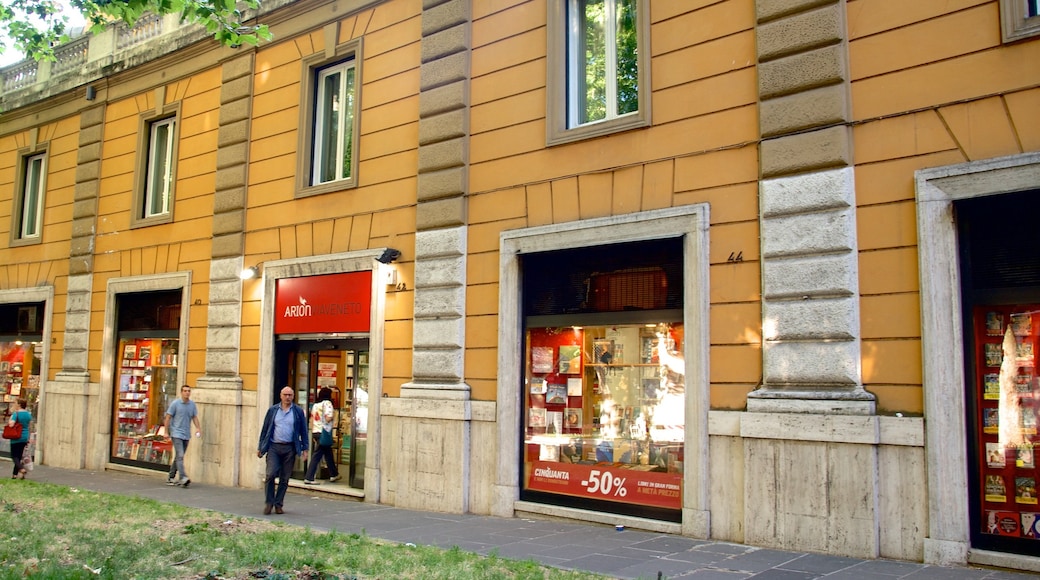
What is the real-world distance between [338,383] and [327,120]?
4.39m

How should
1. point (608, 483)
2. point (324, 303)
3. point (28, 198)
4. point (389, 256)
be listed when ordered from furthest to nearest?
point (28, 198)
point (324, 303)
point (389, 256)
point (608, 483)

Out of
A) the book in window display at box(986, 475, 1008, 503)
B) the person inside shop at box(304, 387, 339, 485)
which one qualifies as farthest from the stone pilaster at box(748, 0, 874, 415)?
the person inside shop at box(304, 387, 339, 485)

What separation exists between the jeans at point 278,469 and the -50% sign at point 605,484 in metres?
4.00

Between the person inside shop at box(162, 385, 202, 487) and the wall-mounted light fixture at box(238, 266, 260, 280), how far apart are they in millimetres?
2122

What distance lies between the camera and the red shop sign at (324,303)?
13.1 m

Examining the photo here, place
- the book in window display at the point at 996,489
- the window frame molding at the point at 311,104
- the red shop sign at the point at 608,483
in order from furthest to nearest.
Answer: the window frame molding at the point at 311,104, the red shop sign at the point at 608,483, the book in window display at the point at 996,489

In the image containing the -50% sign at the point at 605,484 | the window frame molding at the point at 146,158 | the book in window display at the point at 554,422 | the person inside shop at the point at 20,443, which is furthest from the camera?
the window frame molding at the point at 146,158

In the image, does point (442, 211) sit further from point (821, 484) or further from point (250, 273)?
point (821, 484)

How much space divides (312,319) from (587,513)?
232 inches

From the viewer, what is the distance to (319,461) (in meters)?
13.5

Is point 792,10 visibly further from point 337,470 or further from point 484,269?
point 337,470

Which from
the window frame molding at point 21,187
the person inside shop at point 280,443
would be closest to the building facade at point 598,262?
the person inside shop at point 280,443

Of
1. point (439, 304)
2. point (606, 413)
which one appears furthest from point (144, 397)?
point (606, 413)

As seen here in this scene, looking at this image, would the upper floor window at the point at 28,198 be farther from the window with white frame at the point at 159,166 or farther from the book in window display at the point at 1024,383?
the book in window display at the point at 1024,383
